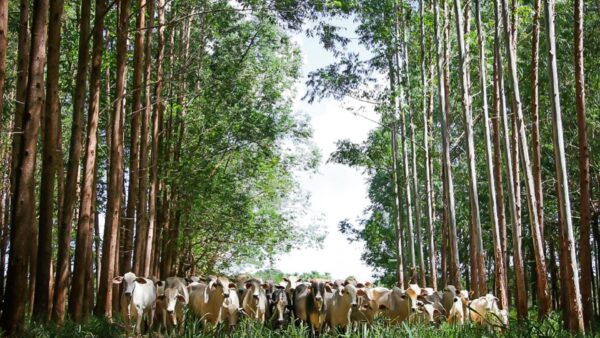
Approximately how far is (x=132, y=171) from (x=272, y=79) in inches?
430

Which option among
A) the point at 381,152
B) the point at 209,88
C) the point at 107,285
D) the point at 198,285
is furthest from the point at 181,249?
the point at 198,285

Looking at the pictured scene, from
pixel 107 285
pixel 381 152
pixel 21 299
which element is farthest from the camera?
pixel 381 152

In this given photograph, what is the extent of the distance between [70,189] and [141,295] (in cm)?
241

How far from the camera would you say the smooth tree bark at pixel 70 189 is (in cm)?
1183

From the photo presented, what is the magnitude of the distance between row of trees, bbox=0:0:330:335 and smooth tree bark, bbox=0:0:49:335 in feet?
0.06

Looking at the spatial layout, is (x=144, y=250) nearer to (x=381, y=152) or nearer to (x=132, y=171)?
(x=132, y=171)

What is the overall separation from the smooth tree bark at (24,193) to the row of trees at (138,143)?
2 centimetres

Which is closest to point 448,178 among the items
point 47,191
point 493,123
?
point 493,123

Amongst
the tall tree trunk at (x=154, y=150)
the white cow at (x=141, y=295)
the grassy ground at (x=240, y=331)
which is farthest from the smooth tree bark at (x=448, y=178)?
the white cow at (x=141, y=295)

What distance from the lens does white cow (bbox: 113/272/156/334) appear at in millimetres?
11242

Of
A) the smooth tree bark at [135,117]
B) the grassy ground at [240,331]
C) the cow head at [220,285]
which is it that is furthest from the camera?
the smooth tree bark at [135,117]

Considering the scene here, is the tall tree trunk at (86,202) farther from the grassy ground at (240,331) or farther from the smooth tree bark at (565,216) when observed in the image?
the smooth tree bark at (565,216)

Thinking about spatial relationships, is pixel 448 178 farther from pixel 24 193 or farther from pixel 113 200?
pixel 24 193

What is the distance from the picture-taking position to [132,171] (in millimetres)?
16703
